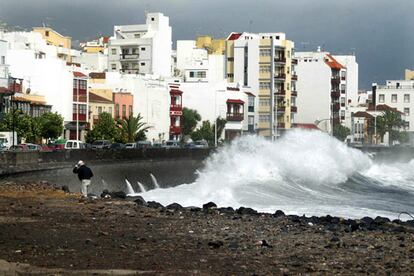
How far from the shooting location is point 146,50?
111m

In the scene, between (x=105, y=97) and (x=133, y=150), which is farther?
(x=105, y=97)

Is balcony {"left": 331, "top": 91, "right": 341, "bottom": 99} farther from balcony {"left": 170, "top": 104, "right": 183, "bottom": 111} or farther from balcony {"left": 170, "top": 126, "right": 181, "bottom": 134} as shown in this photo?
balcony {"left": 170, "top": 126, "right": 181, "bottom": 134}

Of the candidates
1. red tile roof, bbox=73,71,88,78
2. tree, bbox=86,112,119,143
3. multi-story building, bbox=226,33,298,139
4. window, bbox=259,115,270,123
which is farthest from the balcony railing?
tree, bbox=86,112,119,143

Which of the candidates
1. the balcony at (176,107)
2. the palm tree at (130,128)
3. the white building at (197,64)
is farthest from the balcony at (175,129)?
the white building at (197,64)

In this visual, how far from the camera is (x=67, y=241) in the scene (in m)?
15.5

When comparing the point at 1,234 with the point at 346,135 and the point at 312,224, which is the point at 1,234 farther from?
the point at 346,135

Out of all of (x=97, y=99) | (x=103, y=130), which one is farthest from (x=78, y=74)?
(x=103, y=130)

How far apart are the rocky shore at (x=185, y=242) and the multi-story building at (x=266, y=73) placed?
291 feet

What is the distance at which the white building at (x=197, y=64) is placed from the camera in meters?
110

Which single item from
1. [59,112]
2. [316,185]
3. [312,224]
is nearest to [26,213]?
[312,224]

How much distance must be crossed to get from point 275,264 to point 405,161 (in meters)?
89.7

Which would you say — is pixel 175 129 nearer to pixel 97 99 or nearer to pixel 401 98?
pixel 97 99

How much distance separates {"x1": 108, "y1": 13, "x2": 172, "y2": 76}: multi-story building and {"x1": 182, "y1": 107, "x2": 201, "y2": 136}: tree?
533 inches

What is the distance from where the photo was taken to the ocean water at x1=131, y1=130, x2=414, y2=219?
33188 millimetres
